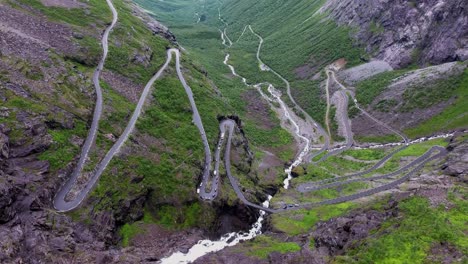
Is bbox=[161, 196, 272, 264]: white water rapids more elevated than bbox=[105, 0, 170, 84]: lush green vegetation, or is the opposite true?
bbox=[105, 0, 170, 84]: lush green vegetation

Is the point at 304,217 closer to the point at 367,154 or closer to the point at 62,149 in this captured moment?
the point at 367,154

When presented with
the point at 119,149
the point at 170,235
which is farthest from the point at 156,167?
the point at 170,235

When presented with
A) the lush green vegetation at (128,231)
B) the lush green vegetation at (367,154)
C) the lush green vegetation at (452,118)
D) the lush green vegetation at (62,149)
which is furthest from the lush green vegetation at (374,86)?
the lush green vegetation at (62,149)

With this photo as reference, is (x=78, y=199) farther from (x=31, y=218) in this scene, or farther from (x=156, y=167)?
(x=156, y=167)

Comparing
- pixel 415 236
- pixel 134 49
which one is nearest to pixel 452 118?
pixel 415 236

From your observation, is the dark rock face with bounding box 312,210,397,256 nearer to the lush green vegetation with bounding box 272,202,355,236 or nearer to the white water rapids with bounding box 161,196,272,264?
the lush green vegetation with bounding box 272,202,355,236

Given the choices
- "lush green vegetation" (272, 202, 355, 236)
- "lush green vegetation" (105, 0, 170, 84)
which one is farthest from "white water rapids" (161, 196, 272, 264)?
"lush green vegetation" (105, 0, 170, 84)
